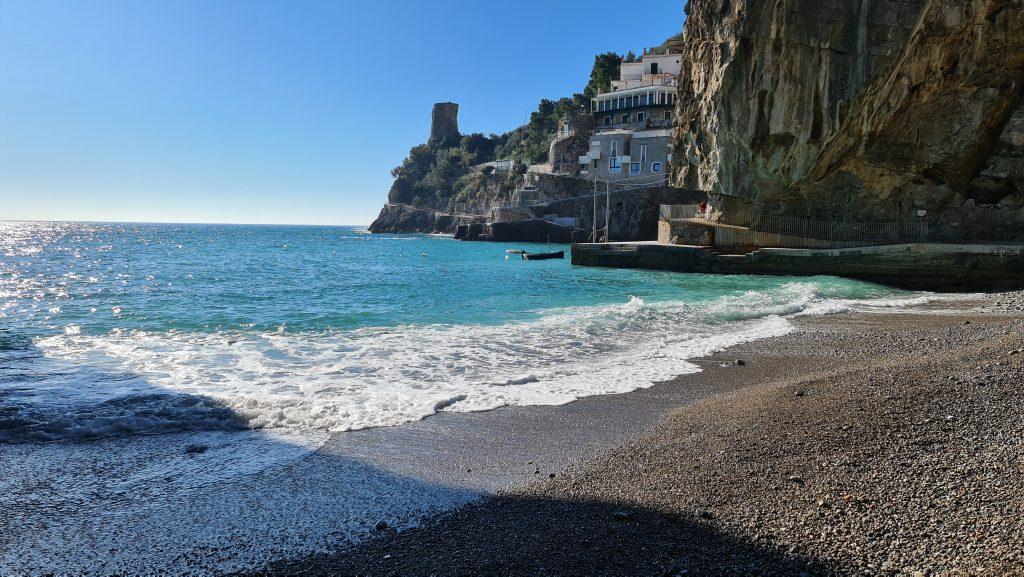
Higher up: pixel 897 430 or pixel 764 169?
pixel 764 169

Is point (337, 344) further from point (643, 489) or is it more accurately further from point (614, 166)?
point (614, 166)

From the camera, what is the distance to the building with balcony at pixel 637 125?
196 ft

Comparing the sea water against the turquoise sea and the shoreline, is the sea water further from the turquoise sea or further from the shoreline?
the shoreline

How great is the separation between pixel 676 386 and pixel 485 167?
299 ft

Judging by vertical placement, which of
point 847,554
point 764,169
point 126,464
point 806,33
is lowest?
point 126,464

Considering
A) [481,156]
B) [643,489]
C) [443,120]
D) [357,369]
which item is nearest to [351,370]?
[357,369]

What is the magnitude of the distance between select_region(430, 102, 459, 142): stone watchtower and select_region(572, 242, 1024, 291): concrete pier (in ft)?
353

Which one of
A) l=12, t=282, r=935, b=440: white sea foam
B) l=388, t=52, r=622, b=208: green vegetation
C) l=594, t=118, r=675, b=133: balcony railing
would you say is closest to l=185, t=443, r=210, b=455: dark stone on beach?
l=12, t=282, r=935, b=440: white sea foam

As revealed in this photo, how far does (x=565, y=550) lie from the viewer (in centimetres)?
353

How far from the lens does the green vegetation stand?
82562 millimetres

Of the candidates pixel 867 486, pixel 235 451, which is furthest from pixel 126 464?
pixel 867 486

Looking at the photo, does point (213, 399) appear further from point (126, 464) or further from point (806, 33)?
point (806, 33)

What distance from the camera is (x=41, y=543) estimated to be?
3838mm

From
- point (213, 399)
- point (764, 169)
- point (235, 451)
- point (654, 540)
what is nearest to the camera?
point (654, 540)
